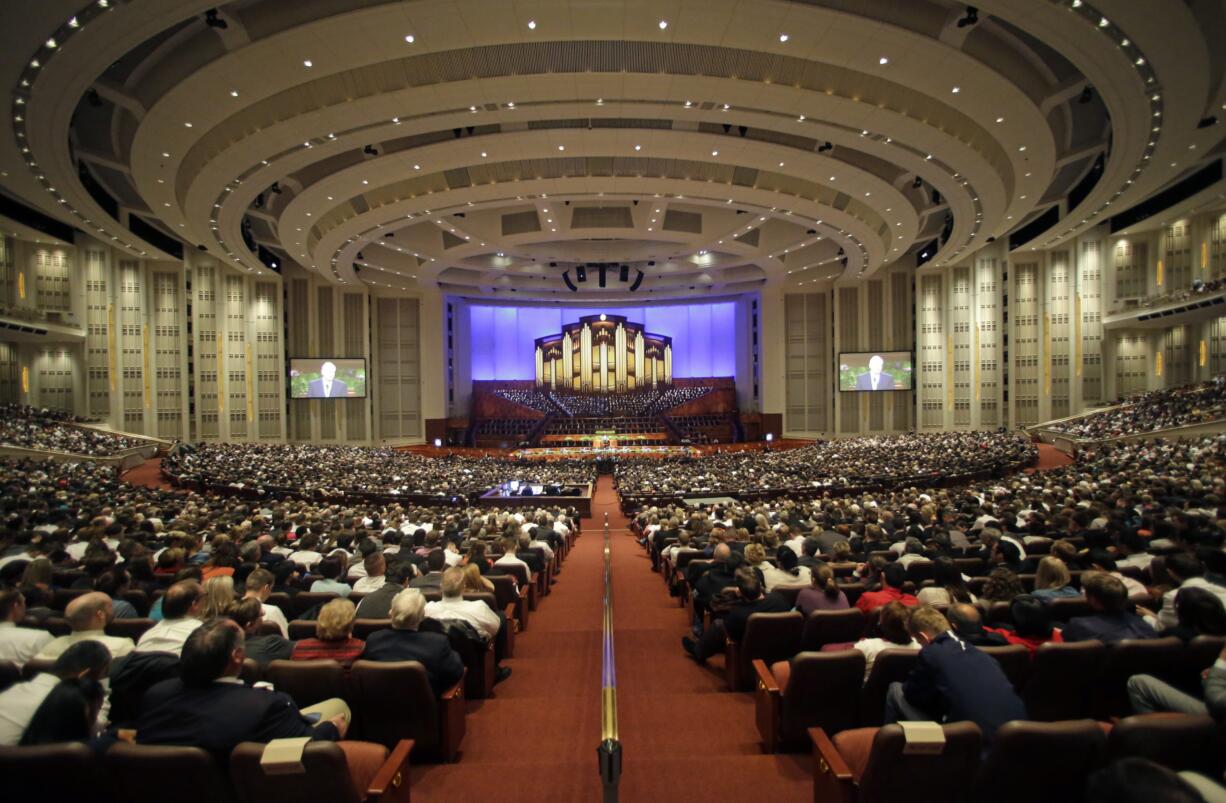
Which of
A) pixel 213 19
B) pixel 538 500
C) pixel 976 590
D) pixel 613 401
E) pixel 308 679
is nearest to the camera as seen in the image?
pixel 308 679

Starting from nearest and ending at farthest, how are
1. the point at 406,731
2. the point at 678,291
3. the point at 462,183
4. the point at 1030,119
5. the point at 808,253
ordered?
the point at 406,731
the point at 1030,119
the point at 462,183
the point at 808,253
the point at 678,291

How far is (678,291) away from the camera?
3319 centimetres

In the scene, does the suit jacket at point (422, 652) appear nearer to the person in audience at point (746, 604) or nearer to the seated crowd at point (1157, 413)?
the person in audience at point (746, 604)

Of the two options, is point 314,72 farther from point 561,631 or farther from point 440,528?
point 561,631

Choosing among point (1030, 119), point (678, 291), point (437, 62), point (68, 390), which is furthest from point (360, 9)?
point (678, 291)

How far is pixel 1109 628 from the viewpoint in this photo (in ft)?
8.55

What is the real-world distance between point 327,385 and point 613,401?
14.5m

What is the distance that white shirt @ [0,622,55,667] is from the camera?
8.55ft

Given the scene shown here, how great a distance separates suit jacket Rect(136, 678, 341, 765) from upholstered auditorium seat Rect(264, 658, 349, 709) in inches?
19.5

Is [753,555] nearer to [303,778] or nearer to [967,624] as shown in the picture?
[967,624]

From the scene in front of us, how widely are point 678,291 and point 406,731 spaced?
32027 mm

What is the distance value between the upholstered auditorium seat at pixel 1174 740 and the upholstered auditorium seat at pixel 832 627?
1.46m

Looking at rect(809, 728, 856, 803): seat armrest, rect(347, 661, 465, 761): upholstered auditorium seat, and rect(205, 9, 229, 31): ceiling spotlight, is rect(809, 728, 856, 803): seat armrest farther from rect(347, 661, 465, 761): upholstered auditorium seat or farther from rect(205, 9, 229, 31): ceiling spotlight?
rect(205, 9, 229, 31): ceiling spotlight

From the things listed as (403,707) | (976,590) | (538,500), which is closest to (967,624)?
(976,590)
